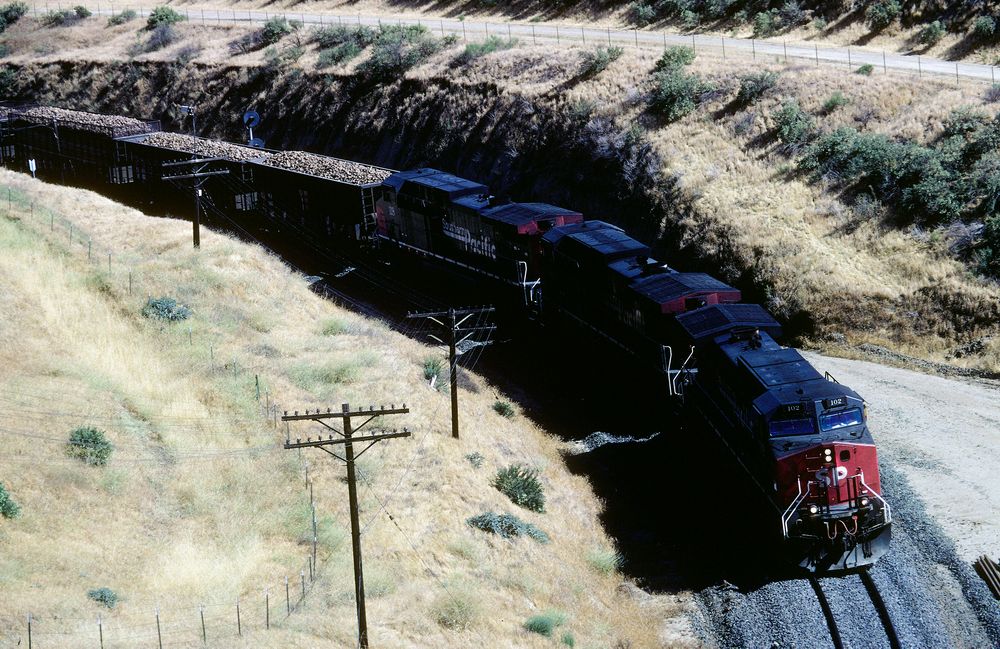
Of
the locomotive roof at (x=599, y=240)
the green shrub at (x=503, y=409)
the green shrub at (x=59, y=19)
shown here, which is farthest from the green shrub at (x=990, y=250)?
the green shrub at (x=59, y=19)

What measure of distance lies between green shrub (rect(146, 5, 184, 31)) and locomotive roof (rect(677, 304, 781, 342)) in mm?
72956

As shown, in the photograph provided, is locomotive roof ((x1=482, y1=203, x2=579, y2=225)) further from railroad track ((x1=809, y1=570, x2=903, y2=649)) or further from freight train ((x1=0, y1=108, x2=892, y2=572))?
railroad track ((x1=809, y1=570, x2=903, y2=649))

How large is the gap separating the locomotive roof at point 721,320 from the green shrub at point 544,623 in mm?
8522

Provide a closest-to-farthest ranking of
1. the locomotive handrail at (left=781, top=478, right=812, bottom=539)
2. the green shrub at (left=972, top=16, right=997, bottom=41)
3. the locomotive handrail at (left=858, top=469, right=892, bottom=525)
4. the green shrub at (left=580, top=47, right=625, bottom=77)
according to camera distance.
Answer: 1. the locomotive handrail at (left=781, top=478, right=812, bottom=539)
2. the locomotive handrail at (left=858, top=469, right=892, bottom=525)
3. the green shrub at (left=972, top=16, right=997, bottom=41)
4. the green shrub at (left=580, top=47, right=625, bottom=77)

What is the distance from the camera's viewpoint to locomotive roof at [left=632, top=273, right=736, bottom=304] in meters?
29.9

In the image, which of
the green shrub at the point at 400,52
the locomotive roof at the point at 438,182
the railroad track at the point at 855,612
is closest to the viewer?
the railroad track at the point at 855,612

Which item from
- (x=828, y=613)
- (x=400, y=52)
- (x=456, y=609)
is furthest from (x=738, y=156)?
(x=456, y=609)

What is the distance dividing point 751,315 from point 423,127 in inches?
1483

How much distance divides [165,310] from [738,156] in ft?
88.8

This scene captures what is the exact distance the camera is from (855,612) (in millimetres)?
21969

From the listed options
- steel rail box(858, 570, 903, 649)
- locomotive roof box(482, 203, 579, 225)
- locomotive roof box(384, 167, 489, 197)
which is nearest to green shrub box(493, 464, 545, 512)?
steel rail box(858, 570, 903, 649)

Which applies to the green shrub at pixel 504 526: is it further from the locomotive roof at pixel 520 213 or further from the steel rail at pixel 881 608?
the locomotive roof at pixel 520 213

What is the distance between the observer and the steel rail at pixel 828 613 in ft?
69.1

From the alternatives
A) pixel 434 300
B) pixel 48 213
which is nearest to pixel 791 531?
pixel 434 300
